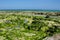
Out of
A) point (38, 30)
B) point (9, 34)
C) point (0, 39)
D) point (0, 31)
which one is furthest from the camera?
point (38, 30)

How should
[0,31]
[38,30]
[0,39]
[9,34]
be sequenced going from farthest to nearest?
[38,30], [0,31], [9,34], [0,39]

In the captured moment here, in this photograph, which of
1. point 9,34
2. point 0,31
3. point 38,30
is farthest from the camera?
point 38,30

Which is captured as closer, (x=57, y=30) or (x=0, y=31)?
(x=0, y=31)

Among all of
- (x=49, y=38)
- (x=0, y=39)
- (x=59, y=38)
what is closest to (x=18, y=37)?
(x=0, y=39)

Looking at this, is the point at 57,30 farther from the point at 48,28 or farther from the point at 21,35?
the point at 21,35

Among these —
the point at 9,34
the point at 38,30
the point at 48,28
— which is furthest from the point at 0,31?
the point at 48,28

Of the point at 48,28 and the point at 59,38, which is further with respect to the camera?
the point at 48,28

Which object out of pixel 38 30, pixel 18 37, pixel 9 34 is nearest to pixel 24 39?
pixel 18 37

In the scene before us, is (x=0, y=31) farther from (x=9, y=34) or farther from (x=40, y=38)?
(x=40, y=38)
